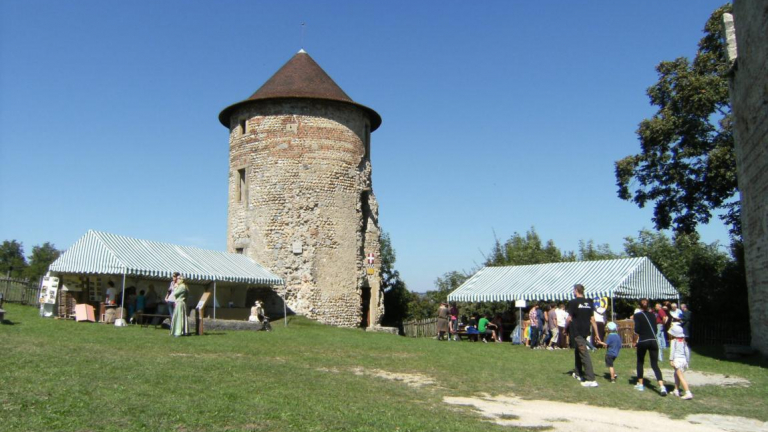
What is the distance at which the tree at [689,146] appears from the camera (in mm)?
22625

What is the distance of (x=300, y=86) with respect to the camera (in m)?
27.2

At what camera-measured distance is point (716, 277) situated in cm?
2536

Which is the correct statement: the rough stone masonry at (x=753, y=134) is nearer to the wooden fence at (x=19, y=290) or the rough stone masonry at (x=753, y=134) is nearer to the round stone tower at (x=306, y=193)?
the round stone tower at (x=306, y=193)

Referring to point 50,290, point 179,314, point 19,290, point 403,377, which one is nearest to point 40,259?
point 19,290

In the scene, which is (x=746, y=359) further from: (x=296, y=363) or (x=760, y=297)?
(x=296, y=363)

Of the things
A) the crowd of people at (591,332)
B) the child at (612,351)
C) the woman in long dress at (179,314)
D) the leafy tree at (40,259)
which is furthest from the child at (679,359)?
the leafy tree at (40,259)

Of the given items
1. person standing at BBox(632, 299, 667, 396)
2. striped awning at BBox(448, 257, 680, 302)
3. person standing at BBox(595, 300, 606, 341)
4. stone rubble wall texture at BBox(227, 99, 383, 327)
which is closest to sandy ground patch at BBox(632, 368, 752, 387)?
person standing at BBox(632, 299, 667, 396)

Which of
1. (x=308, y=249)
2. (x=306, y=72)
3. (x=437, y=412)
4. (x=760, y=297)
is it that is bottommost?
(x=437, y=412)

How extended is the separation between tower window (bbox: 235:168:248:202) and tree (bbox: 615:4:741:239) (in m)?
15.2

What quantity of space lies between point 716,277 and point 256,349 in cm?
1962

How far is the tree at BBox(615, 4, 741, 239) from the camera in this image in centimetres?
2262

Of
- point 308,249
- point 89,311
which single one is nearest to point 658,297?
point 308,249

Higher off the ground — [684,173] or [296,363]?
[684,173]

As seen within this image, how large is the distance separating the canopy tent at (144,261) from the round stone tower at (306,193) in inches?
98.4
